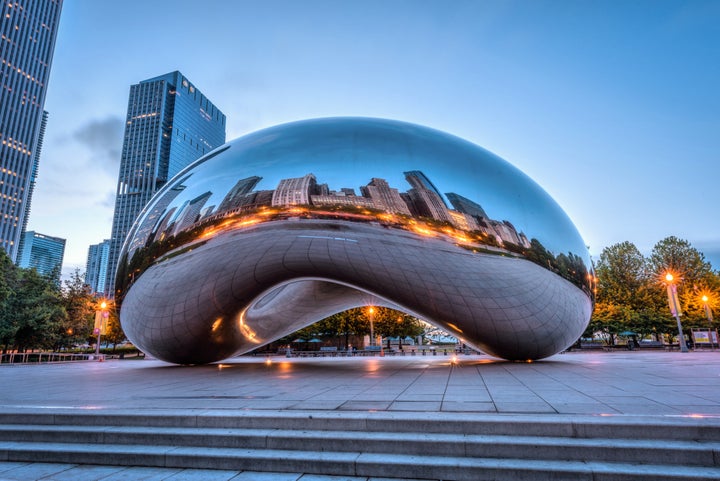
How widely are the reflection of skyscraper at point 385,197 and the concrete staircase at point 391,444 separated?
408 cm

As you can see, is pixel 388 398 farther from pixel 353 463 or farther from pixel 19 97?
pixel 19 97

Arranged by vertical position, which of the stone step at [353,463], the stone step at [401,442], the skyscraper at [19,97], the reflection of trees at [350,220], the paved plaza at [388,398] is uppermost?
the skyscraper at [19,97]

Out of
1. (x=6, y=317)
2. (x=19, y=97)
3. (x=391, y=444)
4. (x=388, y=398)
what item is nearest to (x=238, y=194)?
(x=388, y=398)

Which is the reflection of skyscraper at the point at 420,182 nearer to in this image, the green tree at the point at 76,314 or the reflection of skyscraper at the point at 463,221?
the reflection of skyscraper at the point at 463,221

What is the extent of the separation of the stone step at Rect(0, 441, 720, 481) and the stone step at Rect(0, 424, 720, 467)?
2.7 inches

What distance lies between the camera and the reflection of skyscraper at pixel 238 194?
810cm

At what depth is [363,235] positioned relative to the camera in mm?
7805

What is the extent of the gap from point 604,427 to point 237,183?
710 centimetres

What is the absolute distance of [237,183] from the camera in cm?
827

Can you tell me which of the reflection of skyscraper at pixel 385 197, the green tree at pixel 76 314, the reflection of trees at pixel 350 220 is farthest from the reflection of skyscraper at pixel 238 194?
the green tree at pixel 76 314

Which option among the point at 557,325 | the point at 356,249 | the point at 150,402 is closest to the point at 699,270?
the point at 557,325

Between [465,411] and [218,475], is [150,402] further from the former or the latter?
[465,411]

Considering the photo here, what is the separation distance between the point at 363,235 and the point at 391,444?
4.37 metres

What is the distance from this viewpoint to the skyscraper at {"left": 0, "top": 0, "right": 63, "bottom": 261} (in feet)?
404
